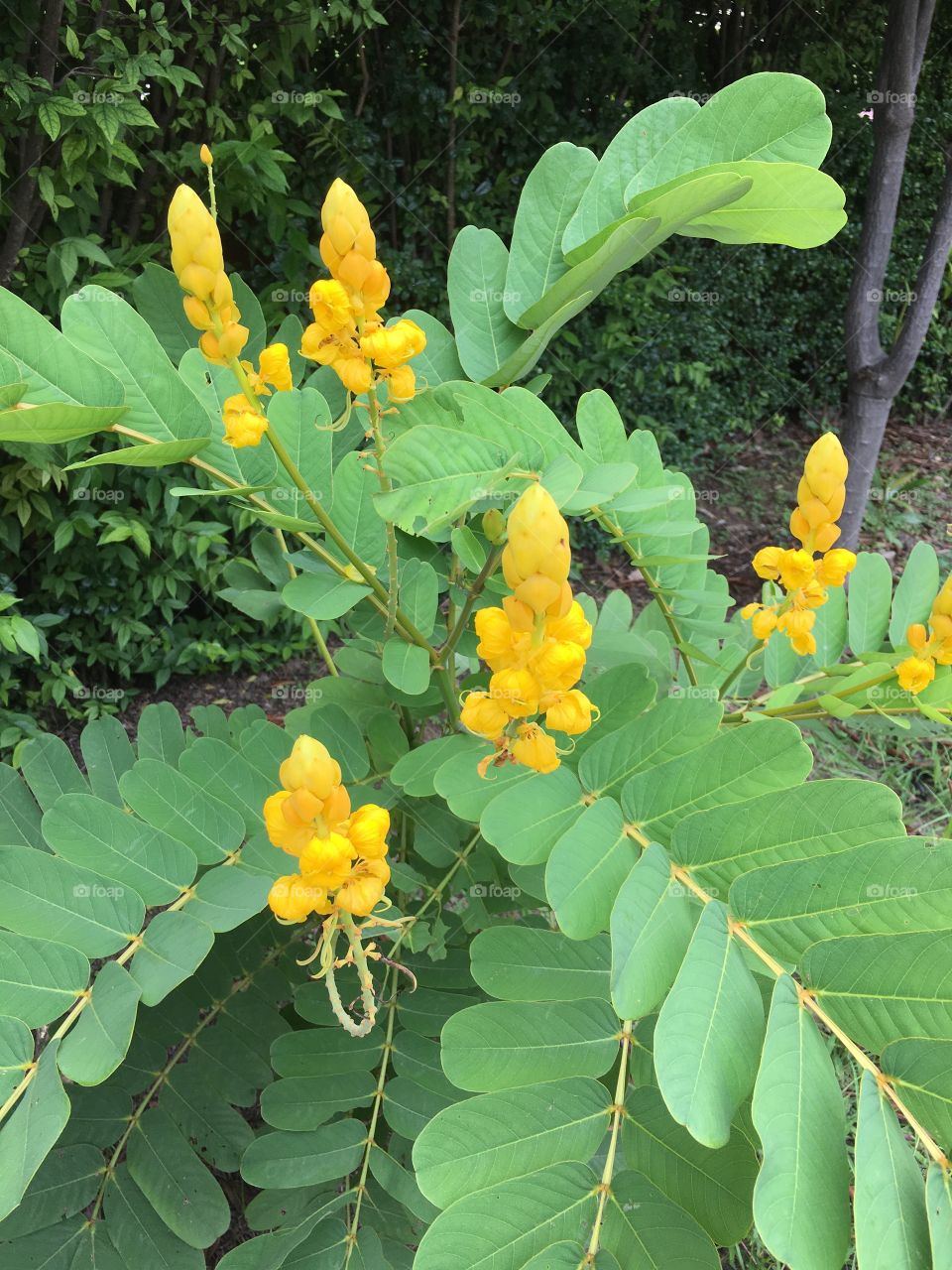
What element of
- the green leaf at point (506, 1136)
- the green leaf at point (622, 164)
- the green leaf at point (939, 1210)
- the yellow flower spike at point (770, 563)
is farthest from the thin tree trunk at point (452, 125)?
the green leaf at point (939, 1210)

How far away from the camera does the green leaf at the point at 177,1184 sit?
0.93m

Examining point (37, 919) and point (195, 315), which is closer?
point (195, 315)

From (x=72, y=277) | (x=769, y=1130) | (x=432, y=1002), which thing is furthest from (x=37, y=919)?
(x=72, y=277)

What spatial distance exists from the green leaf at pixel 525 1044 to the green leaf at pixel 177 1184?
38 centimetres

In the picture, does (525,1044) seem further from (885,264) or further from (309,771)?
(885,264)

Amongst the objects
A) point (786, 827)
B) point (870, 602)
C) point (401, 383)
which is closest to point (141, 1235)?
point (786, 827)

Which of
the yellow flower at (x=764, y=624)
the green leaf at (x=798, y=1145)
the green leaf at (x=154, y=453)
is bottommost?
the green leaf at (x=798, y=1145)

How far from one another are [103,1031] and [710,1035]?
474 millimetres

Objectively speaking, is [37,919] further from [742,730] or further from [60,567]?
[60,567]

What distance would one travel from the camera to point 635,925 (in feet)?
2.22

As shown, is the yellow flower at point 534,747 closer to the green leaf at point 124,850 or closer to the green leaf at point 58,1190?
the green leaf at point 124,850

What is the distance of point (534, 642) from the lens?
578 millimetres

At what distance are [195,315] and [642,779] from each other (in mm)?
532

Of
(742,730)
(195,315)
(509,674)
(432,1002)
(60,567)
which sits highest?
(195,315)
